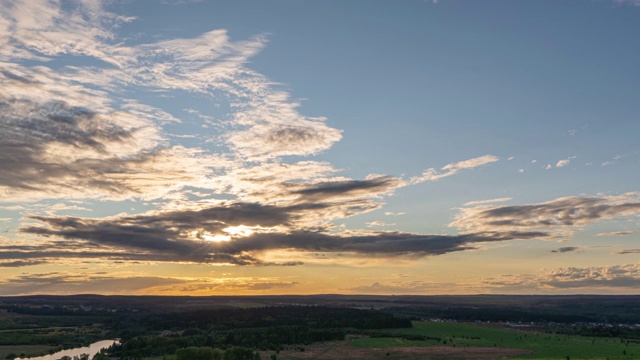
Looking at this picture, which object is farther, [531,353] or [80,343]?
[80,343]

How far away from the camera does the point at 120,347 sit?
509 ft

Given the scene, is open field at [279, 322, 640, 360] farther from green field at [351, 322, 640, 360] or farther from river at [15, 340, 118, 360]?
river at [15, 340, 118, 360]

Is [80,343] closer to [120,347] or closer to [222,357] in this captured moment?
[120,347]

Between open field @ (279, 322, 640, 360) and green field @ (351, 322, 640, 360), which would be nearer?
green field @ (351, 322, 640, 360)

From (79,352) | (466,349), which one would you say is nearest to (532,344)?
(466,349)

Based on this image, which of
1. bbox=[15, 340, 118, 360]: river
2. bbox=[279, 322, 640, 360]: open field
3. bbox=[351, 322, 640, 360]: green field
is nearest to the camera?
bbox=[351, 322, 640, 360]: green field

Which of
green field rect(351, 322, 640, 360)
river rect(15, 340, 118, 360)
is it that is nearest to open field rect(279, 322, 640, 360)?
green field rect(351, 322, 640, 360)

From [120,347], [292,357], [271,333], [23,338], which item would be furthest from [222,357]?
[23,338]

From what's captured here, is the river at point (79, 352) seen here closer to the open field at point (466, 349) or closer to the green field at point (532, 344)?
the open field at point (466, 349)

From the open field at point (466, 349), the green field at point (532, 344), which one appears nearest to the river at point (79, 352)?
the open field at point (466, 349)

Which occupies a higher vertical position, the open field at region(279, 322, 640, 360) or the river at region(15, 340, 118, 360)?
the open field at region(279, 322, 640, 360)

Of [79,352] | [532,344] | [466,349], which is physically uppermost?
[466,349]

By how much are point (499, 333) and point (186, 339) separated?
110094 mm

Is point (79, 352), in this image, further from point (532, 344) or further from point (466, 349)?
point (532, 344)
